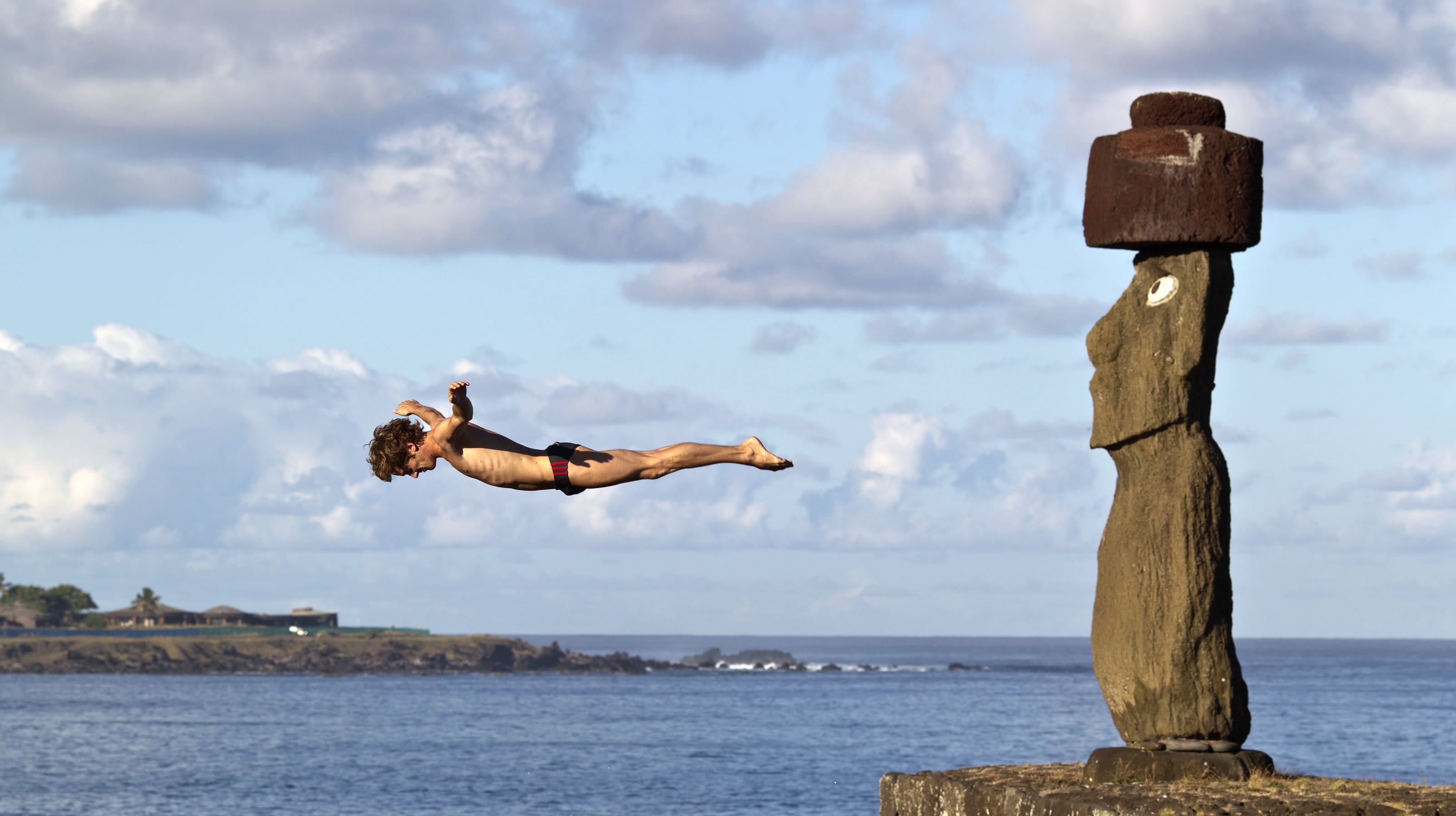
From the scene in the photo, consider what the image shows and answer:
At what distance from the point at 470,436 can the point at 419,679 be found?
171537 millimetres

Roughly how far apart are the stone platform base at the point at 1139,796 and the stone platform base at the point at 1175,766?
0.11 m

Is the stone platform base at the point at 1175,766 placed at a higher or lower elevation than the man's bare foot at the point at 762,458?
lower

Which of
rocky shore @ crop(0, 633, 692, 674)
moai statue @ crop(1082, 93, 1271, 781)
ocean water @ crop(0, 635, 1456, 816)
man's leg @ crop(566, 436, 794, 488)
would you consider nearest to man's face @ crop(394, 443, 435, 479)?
man's leg @ crop(566, 436, 794, 488)

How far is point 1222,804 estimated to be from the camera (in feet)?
41.9

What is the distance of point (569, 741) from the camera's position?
334 feet

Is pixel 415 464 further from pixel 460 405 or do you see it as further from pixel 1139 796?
pixel 1139 796

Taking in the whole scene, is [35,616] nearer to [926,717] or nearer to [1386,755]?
[926,717]

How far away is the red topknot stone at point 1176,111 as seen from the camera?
49.4ft

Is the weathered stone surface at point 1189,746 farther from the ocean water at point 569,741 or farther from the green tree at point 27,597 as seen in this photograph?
the green tree at point 27,597

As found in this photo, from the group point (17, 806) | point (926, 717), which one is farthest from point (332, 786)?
point (926, 717)

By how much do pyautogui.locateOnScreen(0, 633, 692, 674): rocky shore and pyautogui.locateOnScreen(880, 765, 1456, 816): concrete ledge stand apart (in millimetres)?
177128

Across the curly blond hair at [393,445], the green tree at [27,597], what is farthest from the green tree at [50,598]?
the curly blond hair at [393,445]

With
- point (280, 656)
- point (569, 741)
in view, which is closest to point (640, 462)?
point (569, 741)

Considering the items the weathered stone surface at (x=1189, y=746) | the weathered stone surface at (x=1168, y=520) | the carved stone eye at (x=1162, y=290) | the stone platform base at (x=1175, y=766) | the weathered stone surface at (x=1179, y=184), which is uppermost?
A: the weathered stone surface at (x=1179, y=184)
